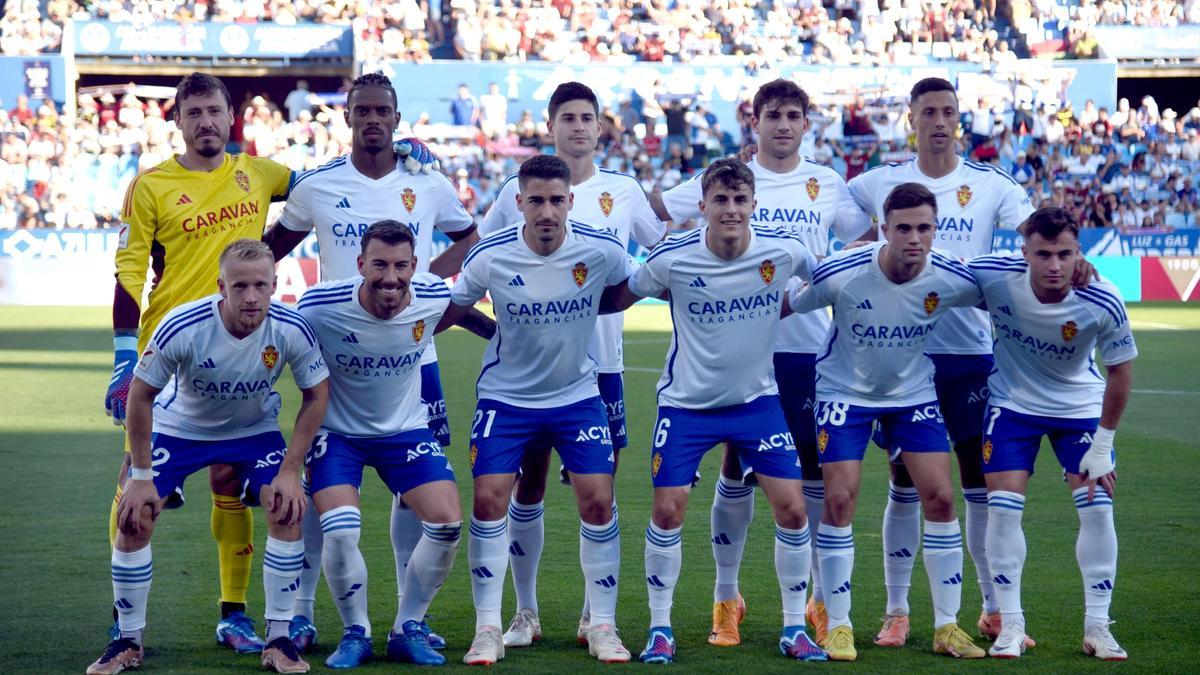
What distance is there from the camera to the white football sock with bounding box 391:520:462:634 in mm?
5836

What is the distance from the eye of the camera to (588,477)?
6039mm

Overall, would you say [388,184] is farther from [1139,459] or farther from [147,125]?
[147,125]

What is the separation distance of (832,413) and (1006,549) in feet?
3.00

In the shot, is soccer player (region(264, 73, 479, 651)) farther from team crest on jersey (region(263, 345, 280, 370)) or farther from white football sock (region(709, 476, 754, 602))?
white football sock (region(709, 476, 754, 602))

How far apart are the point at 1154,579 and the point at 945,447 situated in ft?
6.10

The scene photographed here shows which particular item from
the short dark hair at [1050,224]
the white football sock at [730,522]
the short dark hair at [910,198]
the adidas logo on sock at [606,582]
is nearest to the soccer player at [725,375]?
the adidas logo on sock at [606,582]

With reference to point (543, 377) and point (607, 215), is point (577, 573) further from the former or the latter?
point (607, 215)

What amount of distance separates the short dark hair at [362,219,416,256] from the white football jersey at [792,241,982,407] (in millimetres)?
1738

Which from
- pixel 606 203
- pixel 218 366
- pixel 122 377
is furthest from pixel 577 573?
pixel 122 377

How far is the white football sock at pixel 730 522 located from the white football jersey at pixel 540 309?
0.80m

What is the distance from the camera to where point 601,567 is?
6.01 m

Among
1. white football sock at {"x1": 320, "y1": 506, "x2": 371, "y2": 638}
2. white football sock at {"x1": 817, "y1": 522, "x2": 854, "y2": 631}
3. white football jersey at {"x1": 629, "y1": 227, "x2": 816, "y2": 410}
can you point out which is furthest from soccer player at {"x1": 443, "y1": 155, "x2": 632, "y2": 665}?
white football sock at {"x1": 817, "y1": 522, "x2": 854, "y2": 631}

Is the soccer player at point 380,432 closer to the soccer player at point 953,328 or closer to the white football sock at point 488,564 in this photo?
the white football sock at point 488,564

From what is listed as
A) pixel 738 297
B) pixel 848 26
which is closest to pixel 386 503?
pixel 738 297
